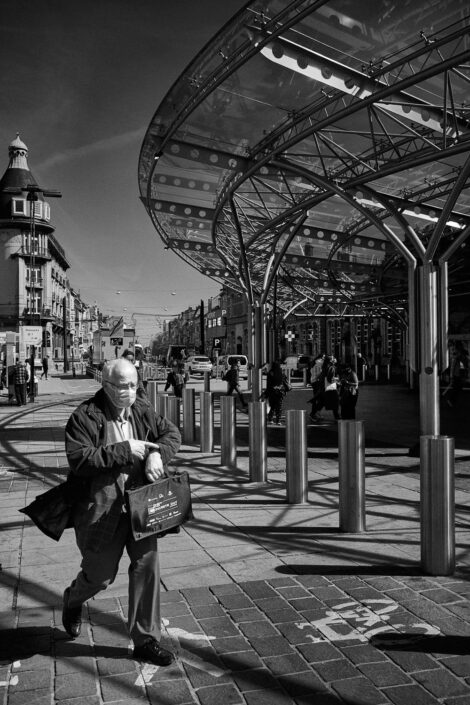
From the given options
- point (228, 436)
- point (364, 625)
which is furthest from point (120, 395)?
point (228, 436)

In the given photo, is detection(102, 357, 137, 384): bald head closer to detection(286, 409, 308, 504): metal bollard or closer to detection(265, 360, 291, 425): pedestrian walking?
detection(286, 409, 308, 504): metal bollard

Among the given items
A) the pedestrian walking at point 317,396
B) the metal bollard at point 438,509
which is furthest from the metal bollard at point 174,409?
the metal bollard at point 438,509

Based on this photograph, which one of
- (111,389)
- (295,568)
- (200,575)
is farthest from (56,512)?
(295,568)

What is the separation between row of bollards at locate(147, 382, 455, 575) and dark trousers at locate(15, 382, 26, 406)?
44.3ft

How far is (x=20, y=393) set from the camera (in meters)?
20.9

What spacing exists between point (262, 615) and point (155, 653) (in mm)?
893

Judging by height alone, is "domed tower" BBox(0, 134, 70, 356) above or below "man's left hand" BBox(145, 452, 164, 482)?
above

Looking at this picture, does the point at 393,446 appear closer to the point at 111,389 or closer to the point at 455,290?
the point at 111,389

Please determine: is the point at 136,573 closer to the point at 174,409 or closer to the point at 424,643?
the point at 424,643

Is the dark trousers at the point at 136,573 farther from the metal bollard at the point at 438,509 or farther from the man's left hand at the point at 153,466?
the metal bollard at the point at 438,509

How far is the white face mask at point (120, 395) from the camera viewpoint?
133 inches

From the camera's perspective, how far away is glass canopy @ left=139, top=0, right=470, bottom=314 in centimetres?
806

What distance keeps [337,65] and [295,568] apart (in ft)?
23.8

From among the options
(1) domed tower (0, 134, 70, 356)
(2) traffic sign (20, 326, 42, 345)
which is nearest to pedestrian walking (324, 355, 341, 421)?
(2) traffic sign (20, 326, 42, 345)
